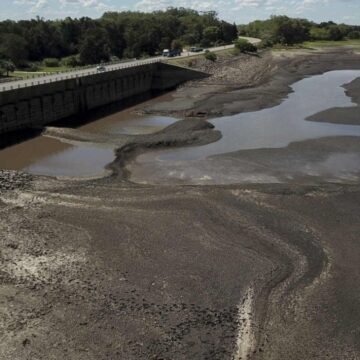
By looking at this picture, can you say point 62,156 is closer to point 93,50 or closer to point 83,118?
point 83,118

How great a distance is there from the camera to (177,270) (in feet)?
72.5

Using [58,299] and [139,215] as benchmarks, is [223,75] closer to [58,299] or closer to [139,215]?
[139,215]

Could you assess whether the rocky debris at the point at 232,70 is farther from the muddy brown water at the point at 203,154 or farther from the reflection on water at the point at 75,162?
the reflection on water at the point at 75,162

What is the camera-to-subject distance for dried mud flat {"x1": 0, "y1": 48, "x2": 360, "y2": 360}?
17.5m

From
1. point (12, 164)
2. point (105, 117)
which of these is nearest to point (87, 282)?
point (12, 164)

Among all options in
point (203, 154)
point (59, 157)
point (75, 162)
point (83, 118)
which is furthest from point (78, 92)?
point (203, 154)

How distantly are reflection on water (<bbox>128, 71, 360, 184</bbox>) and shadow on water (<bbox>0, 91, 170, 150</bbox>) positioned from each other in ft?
44.6

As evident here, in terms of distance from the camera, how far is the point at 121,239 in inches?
982

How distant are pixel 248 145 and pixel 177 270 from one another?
24504 mm

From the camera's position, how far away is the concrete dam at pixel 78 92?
48781 mm

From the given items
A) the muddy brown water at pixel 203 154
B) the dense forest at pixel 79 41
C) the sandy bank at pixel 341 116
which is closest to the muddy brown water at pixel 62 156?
the muddy brown water at pixel 203 154

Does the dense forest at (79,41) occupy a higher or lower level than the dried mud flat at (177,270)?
higher

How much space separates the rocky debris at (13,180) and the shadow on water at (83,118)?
411 inches

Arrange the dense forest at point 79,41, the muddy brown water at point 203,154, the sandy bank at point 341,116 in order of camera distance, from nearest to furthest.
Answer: the muddy brown water at point 203,154
the sandy bank at point 341,116
the dense forest at point 79,41
